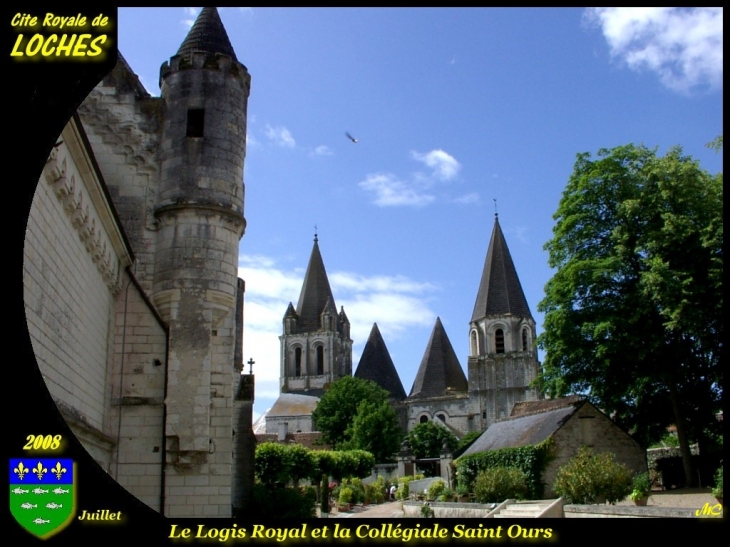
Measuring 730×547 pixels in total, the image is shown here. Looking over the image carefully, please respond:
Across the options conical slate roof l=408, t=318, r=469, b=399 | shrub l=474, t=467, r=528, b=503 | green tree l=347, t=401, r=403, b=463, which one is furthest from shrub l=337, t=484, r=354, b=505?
conical slate roof l=408, t=318, r=469, b=399

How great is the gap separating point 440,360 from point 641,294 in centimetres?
5738

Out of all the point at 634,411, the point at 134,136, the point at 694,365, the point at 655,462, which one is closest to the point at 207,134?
the point at 134,136

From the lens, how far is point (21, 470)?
5.91m

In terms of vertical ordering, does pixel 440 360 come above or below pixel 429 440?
above

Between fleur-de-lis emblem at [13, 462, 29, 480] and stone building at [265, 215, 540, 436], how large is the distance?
5960 centimetres

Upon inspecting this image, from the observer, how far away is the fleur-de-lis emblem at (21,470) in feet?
19.3

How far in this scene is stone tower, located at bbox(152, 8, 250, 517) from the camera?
12469mm

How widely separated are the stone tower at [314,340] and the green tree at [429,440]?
2405 cm

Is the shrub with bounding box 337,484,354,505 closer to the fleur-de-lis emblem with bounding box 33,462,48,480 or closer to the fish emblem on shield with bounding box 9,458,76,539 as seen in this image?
the fish emblem on shield with bounding box 9,458,76,539

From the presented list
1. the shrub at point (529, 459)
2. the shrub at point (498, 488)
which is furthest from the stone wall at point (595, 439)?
the shrub at point (498, 488)

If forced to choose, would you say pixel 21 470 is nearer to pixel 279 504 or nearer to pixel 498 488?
pixel 279 504

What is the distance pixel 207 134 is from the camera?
13.7 m

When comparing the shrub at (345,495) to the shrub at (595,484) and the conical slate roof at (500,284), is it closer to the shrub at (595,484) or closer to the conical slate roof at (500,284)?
the shrub at (595,484)

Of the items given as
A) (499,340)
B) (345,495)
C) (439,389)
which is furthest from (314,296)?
(345,495)
